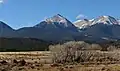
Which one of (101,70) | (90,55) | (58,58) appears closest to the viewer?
(101,70)

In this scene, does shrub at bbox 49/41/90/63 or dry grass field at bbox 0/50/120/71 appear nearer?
dry grass field at bbox 0/50/120/71

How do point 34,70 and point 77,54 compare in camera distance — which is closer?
point 34,70

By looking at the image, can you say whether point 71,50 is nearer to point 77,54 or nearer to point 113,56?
point 77,54

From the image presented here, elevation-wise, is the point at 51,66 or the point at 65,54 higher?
the point at 65,54

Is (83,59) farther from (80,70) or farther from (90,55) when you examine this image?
(80,70)

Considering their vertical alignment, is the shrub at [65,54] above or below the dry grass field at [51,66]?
above

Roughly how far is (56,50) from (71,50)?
3.83 meters

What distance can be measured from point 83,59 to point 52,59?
8081 mm

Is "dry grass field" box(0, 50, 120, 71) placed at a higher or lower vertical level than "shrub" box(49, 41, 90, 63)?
lower

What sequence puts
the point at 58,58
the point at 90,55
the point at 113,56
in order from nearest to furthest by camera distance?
1. the point at 58,58
2. the point at 90,55
3. the point at 113,56

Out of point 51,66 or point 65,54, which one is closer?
point 51,66

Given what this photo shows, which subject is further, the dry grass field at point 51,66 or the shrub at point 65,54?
the shrub at point 65,54

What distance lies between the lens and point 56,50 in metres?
81.1

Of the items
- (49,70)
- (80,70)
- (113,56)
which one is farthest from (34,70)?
(113,56)
